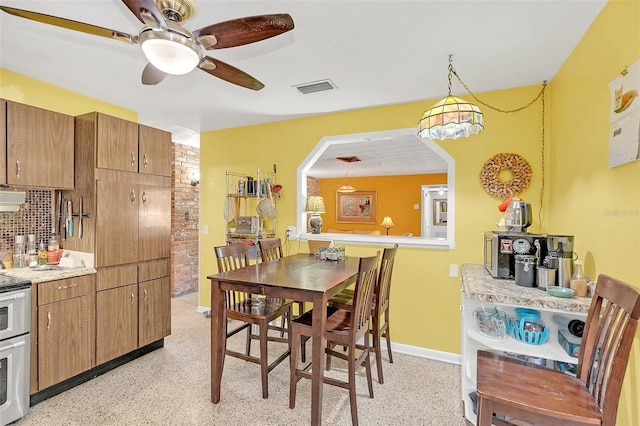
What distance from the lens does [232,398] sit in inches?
90.2

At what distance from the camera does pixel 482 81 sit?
265cm

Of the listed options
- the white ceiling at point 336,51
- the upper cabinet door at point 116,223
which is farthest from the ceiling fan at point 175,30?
the upper cabinet door at point 116,223

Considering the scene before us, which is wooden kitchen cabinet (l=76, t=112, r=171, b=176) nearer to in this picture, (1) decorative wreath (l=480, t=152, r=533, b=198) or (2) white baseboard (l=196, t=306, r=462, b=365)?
(2) white baseboard (l=196, t=306, r=462, b=365)

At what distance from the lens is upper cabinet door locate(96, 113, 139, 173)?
102 inches

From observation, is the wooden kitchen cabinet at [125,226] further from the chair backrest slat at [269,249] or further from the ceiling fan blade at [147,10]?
the ceiling fan blade at [147,10]

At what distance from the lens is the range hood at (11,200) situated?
241 centimetres

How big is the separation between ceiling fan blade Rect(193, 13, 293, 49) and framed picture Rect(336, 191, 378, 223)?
23.9 feet

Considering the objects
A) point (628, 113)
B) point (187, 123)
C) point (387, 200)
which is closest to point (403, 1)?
point (628, 113)

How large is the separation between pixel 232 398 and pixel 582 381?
6.96 feet

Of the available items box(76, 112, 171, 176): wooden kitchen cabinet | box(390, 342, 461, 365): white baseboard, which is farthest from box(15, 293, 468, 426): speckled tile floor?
box(76, 112, 171, 176): wooden kitchen cabinet

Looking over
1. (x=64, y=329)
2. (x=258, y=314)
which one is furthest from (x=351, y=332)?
(x=64, y=329)

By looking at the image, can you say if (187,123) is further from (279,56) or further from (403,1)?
(403,1)

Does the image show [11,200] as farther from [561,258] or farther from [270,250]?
[561,258]

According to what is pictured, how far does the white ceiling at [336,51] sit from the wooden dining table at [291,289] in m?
1.61
